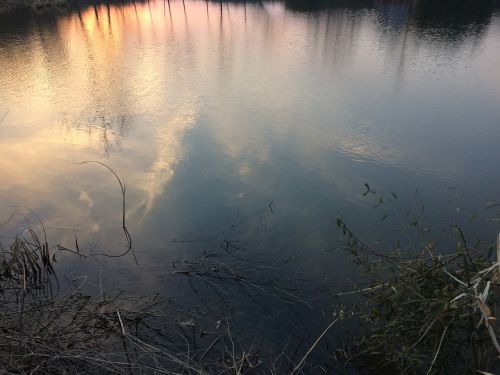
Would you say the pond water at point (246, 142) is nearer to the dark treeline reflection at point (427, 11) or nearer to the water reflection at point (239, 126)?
the water reflection at point (239, 126)

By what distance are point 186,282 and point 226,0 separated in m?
33.9

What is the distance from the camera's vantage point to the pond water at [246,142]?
516cm

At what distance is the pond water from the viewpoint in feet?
16.9

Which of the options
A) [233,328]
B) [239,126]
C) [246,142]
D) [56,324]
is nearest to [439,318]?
[233,328]

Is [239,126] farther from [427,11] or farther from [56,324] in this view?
[427,11]

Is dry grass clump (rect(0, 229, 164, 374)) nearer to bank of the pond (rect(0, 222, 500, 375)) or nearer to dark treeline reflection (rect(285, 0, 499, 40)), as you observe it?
bank of the pond (rect(0, 222, 500, 375))

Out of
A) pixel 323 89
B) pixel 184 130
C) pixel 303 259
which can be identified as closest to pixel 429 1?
pixel 323 89

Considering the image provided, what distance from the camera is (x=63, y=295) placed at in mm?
4059

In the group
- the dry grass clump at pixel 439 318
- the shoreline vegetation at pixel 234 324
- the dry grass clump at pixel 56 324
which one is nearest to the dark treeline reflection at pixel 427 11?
the shoreline vegetation at pixel 234 324

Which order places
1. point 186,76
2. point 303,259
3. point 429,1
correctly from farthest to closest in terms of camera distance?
1. point 429,1
2. point 186,76
3. point 303,259

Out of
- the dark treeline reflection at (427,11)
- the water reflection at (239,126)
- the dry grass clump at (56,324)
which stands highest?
the dry grass clump at (56,324)

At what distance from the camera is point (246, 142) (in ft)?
24.4

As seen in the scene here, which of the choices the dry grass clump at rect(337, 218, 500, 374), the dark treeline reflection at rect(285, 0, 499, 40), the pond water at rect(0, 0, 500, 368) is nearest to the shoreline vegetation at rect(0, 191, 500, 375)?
the dry grass clump at rect(337, 218, 500, 374)

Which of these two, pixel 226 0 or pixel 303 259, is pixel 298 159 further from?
pixel 226 0
